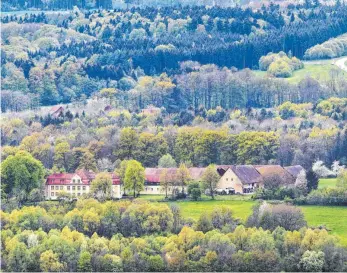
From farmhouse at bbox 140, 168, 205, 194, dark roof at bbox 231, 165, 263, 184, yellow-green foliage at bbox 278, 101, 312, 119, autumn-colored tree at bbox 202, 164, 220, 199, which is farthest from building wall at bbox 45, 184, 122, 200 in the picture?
yellow-green foliage at bbox 278, 101, 312, 119

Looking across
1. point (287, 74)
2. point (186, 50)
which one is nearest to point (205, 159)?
point (287, 74)

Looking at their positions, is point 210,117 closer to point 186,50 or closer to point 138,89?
point 138,89

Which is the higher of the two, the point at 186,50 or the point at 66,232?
the point at 186,50

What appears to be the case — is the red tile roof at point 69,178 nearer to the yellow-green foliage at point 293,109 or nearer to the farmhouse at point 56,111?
the farmhouse at point 56,111

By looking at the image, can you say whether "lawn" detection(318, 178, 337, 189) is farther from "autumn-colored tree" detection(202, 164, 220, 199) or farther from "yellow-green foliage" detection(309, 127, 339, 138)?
"yellow-green foliage" detection(309, 127, 339, 138)

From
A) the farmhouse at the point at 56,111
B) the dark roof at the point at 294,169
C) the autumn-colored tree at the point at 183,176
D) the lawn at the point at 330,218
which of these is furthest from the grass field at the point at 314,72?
the lawn at the point at 330,218

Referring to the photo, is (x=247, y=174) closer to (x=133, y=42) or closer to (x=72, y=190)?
(x=72, y=190)

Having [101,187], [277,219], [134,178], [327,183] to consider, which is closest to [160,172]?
[134,178]

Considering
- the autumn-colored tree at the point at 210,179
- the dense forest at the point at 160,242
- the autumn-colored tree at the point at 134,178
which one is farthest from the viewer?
the autumn-colored tree at the point at 134,178
